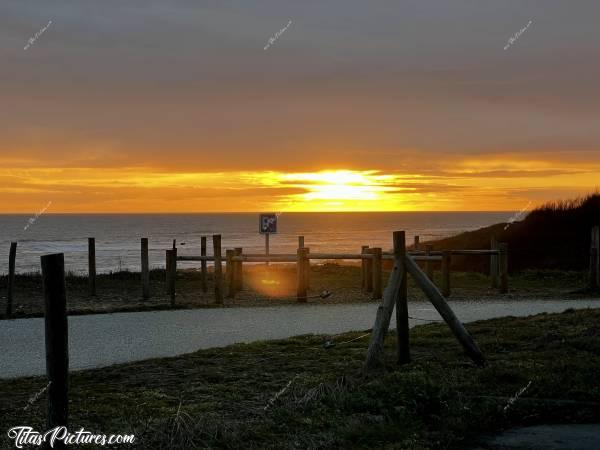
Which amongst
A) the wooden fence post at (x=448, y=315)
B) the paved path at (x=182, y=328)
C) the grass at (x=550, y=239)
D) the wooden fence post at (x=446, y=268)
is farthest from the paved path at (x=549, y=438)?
the grass at (x=550, y=239)

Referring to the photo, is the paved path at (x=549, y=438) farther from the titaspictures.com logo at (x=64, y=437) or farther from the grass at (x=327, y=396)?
the titaspictures.com logo at (x=64, y=437)

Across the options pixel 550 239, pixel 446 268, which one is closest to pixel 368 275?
pixel 446 268

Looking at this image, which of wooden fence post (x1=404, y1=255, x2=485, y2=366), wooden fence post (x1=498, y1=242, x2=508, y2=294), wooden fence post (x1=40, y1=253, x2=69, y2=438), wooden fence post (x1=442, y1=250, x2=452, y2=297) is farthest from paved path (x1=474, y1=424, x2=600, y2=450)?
wooden fence post (x1=498, y1=242, x2=508, y2=294)

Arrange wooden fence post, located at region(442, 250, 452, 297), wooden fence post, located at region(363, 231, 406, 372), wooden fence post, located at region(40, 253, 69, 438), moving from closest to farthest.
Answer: wooden fence post, located at region(40, 253, 69, 438) < wooden fence post, located at region(363, 231, 406, 372) < wooden fence post, located at region(442, 250, 452, 297)

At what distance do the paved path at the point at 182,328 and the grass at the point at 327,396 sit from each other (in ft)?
3.99

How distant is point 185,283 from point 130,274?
106 inches

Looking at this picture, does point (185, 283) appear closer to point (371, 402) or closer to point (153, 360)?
point (153, 360)

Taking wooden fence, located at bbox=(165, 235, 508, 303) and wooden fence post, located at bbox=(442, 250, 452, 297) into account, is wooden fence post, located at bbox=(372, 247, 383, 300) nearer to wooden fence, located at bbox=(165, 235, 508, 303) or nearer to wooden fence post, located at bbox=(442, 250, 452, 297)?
wooden fence, located at bbox=(165, 235, 508, 303)

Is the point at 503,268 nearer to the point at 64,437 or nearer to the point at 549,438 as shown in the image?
the point at 549,438

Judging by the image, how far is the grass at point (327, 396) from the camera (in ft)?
21.9

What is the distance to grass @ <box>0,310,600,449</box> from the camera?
6.68 metres

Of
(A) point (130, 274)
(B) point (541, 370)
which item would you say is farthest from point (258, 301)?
(B) point (541, 370)

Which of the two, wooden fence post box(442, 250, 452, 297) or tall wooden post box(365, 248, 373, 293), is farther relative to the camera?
tall wooden post box(365, 248, 373, 293)

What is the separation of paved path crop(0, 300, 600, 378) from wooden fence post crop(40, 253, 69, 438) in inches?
152
